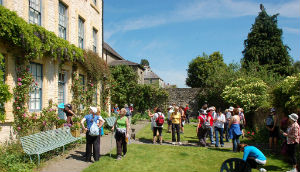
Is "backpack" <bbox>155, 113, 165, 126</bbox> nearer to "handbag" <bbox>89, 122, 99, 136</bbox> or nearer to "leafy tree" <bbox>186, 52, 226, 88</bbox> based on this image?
"handbag" <bbox>89, 122, 99, 136</bbox>

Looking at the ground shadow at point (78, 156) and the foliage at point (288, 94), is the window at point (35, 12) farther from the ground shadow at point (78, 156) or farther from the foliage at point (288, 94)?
the foliage at point (288, 94)

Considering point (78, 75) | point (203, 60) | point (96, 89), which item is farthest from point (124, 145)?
point (203, 60)

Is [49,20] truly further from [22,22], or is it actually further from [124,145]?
[124,145]

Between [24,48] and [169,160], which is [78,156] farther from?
[24,48]

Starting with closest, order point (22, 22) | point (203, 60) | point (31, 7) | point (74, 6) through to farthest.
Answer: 1. point (22, 22)
2. point (31, 7)
3. point (74, 6)
4. point (203, 60)

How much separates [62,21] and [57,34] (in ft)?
3.91

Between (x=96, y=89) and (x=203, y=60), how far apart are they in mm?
32716

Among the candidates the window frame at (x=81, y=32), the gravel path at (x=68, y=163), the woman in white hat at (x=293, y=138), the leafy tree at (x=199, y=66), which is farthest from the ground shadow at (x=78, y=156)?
the leafy tree at (x=199, y=66)

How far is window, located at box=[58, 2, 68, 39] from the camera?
37.7 feet

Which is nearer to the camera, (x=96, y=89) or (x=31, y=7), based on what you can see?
(x=31, y=7)

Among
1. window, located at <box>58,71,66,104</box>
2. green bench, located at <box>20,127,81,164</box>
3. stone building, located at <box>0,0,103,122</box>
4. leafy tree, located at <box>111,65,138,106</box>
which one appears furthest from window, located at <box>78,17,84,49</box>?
leafy tree, located at <box>111,65,138,106</box>

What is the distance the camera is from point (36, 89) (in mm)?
9516

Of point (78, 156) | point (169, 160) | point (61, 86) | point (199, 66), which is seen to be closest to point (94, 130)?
point (78, 156)

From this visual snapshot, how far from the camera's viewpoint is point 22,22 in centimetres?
Result: 788
